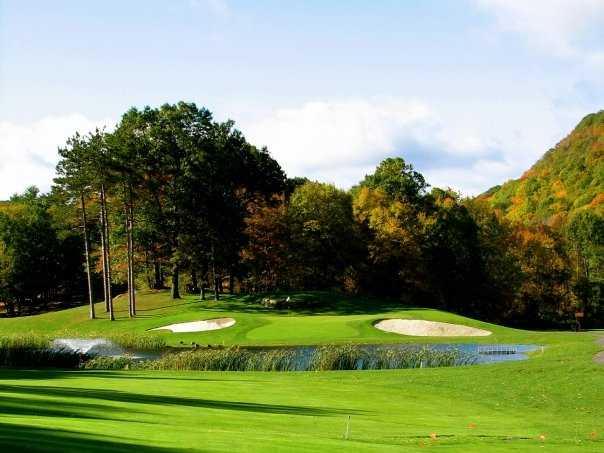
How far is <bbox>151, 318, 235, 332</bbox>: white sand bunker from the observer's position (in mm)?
51737

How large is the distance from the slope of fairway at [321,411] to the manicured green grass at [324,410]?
0.11ft

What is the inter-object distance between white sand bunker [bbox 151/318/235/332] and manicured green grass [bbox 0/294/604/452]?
22.6m

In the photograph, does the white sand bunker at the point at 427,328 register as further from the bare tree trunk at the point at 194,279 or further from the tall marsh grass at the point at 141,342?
the bare tree trunk at the point at 194,279

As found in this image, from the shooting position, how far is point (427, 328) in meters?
49.0

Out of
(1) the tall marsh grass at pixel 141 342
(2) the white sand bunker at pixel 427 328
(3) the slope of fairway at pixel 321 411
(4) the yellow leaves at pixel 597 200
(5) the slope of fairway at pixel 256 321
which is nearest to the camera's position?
(3) the slope of fairway at pixel 321 411

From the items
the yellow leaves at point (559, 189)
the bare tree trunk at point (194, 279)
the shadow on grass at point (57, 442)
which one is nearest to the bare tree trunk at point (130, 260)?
the bare tree trunk at point (194, 279)

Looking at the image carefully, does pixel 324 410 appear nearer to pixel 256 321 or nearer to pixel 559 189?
pixel 256 321

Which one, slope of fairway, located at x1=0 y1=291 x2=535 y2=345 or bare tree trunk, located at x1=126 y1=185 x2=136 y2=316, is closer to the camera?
slope of fairway, located at x1=0 y1=291 x2=535 y2=345

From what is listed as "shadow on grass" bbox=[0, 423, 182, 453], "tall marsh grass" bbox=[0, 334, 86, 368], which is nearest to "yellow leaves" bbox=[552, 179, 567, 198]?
Answer: "tall marsh grass" bbox=[0, 334, 86, 368]

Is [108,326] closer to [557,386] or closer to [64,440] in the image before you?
[557,386]

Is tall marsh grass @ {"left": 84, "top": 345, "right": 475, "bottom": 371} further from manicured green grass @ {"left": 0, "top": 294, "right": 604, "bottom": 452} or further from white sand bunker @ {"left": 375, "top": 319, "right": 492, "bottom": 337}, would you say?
white sand bunker @ {"left": 375, "top": 319, "right": 492, "bottom": 337}

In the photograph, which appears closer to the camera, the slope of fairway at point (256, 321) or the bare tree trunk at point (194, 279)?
the slope of fairway at point (256, 321)

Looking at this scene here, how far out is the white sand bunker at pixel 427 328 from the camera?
1892 inches

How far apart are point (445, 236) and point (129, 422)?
2909 inches
